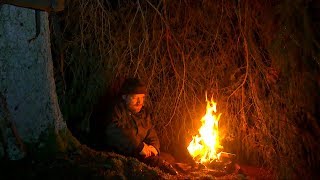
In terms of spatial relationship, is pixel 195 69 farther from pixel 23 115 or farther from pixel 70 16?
pixel 23 115

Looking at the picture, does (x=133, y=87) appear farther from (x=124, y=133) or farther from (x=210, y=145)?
(x=210, y=145)

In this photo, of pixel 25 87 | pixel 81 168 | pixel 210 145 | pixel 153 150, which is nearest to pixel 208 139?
pixel 210 145

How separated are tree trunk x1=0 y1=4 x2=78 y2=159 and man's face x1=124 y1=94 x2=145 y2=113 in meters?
1.66

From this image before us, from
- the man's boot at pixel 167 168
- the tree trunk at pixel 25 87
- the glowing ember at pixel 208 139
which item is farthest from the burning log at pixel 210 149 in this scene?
the tree trunk at pixel 25 87

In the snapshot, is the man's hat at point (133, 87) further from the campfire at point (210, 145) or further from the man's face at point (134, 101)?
the campfire at point (210, 145)

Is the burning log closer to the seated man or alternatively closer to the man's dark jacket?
the seated man

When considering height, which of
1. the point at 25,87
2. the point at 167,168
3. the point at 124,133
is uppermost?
the point at 25,87

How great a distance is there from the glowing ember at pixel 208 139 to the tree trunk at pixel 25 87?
7.73ft

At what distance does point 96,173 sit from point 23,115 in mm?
898

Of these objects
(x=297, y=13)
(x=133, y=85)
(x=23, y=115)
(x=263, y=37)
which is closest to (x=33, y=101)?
(x=23, y=115)

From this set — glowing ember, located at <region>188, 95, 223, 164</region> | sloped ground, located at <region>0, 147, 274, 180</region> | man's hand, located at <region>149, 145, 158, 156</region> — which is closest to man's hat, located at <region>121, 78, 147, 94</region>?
man's hand, located at <region>149, 145, 158, 156</region>

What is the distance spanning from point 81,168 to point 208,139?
8.23ft

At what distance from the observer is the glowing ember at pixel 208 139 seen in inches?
220

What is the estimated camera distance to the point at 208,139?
18.6 ft
